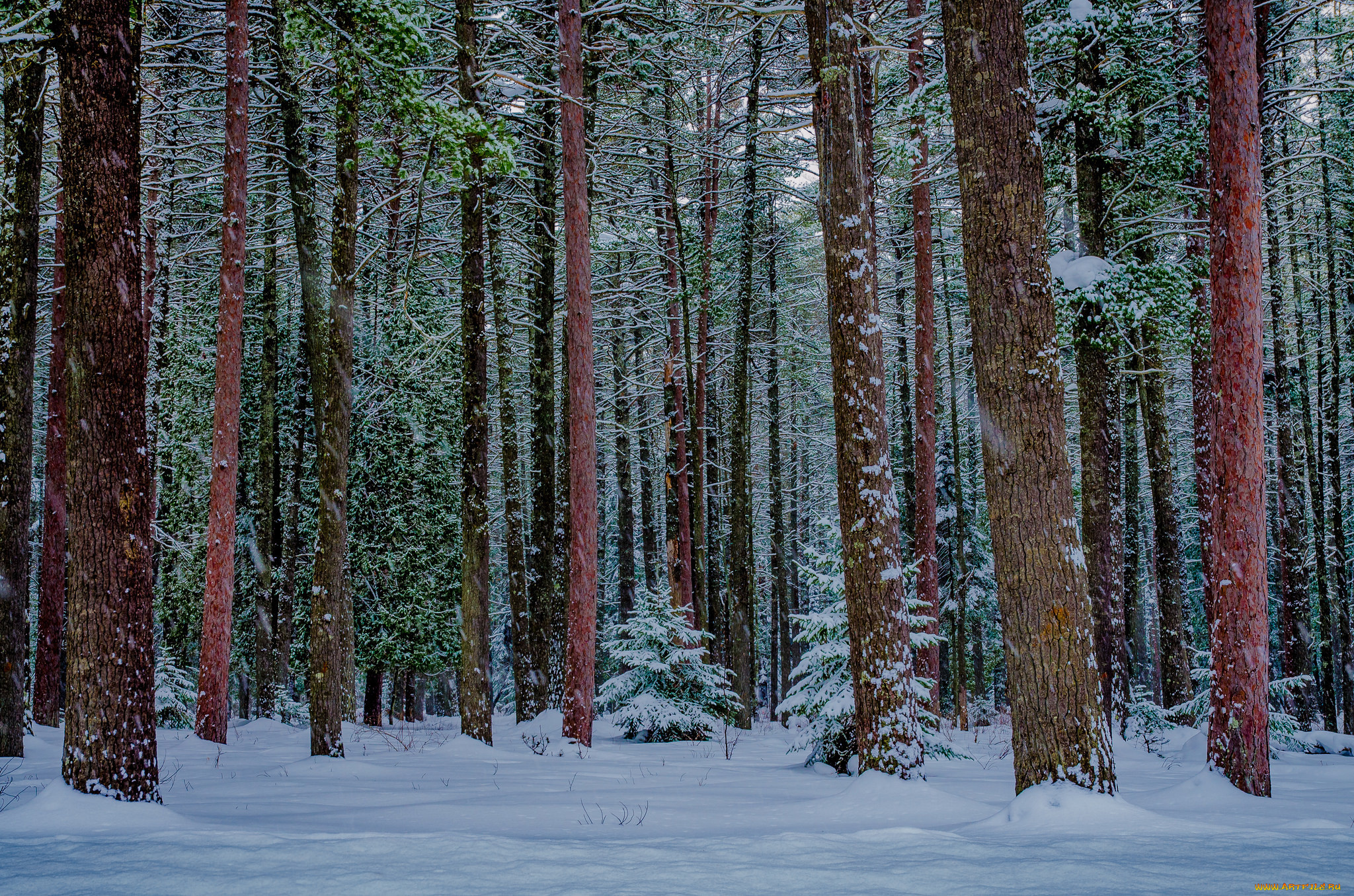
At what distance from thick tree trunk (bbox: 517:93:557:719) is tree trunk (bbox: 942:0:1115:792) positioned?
9319 millimetres

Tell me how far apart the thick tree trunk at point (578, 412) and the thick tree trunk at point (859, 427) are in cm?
425

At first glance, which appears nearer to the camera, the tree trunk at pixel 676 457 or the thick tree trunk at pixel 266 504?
the thick tree trunk at pixel 266 504

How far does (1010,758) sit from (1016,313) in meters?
8.29

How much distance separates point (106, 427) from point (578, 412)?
6.04 meters

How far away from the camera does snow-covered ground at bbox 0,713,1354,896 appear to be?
3.42 m

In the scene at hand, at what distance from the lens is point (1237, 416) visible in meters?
6.54

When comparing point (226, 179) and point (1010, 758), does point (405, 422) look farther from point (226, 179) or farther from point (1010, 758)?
point (1010, 758)

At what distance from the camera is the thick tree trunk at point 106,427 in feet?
16.0

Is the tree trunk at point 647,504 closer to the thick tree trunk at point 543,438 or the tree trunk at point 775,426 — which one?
the tree trunk at point 775,426

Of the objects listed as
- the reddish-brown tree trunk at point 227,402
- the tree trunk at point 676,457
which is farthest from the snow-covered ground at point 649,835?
the tree trunk at point 676,457

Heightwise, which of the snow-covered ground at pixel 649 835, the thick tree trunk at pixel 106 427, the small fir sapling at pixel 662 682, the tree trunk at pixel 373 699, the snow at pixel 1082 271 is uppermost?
the snow at pixel 1082 271

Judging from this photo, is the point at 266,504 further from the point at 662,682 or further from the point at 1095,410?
the point at 1095,410

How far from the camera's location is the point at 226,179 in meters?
10.8

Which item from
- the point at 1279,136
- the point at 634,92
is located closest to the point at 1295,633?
the point at 1279,136
